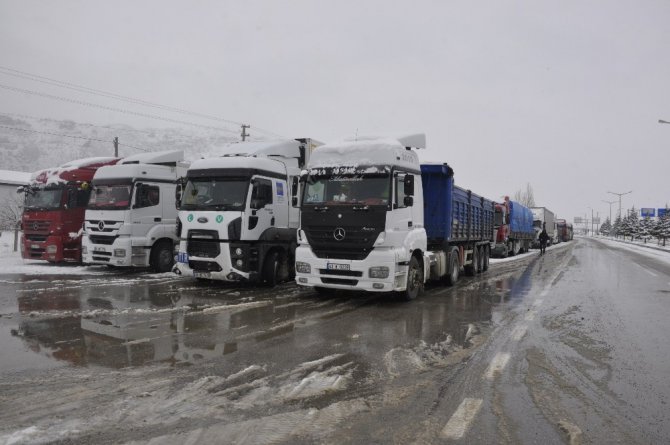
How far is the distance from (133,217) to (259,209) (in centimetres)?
462

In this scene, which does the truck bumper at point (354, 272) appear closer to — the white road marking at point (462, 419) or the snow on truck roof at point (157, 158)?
the white road marking at point (462, 419)

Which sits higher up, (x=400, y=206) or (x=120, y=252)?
(x=400, y=206)

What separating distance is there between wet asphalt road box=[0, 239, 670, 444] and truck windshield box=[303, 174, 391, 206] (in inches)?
81.6

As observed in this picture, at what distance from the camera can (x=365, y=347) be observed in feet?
20.1

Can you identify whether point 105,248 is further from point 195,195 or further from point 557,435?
point 557,435

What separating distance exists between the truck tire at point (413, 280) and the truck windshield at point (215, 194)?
3992mm

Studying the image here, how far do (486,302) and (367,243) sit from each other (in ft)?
10.7

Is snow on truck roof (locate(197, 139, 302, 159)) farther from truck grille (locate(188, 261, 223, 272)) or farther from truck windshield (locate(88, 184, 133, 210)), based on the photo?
truck windshield (locate(88, 184, 133, 210))

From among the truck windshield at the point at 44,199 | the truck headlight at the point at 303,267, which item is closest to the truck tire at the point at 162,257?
the truck windshield at the point at 44,199

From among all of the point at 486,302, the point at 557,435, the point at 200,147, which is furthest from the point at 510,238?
the point at 200,147

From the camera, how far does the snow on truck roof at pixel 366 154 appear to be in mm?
9250

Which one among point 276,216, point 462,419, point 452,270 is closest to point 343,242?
point 276,216

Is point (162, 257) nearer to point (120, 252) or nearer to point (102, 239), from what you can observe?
point (120, 252)

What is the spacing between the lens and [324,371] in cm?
503
